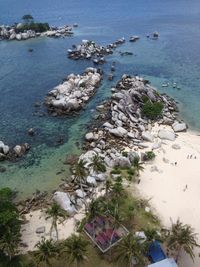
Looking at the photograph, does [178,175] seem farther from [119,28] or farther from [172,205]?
[119,28]

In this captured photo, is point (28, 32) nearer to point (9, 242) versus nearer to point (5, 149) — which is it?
point (5, 149)

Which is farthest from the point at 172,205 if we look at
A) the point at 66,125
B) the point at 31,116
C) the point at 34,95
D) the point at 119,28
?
the point at 119,28

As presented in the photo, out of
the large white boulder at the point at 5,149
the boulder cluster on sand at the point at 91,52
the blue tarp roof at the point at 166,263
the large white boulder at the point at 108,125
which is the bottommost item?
the blue tarp roof at the point at 166,263

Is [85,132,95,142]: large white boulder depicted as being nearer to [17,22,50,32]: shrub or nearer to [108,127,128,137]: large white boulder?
[108,127,128,137]: large white boulder

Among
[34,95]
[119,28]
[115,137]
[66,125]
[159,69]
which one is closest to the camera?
[115,137]

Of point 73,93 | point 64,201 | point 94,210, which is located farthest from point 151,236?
point 73,93

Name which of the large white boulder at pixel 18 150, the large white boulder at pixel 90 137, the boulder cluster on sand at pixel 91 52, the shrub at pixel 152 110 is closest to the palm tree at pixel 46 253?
the large white boulder at pixel 18 150

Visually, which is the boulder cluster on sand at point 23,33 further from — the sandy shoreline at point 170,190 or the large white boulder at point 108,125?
the sandy shoreline at point 170,190
